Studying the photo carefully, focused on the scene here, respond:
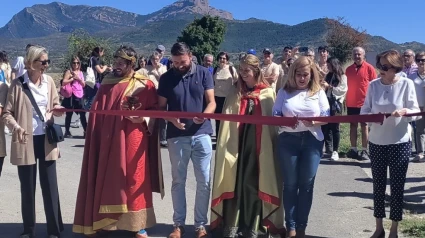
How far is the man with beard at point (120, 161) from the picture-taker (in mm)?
6031

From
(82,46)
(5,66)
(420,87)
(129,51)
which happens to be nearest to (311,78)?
(129,51)

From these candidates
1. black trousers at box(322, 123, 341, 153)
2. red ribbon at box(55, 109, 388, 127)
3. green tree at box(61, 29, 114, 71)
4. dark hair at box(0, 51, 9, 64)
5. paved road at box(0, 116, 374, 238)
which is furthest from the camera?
green tree at box(61, 29, 114, 71)

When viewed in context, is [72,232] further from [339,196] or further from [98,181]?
[339,196]

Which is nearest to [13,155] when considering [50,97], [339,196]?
[50,97]

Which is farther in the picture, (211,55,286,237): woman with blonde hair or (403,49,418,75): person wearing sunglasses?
(403,49,418,75): person wearing sunglasses

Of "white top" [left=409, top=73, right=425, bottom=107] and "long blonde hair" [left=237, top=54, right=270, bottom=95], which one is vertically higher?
"long blonde hair" [left=237, top=54, right=270, bottom=95]

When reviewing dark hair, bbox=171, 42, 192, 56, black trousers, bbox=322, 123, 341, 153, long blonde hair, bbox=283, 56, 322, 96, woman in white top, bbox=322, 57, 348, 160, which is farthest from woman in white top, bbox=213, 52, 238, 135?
long blonde hair, bbox=283, 56, 322, 96

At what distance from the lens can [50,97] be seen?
6234 millimetres

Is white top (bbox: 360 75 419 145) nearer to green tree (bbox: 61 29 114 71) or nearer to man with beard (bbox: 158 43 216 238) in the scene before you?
man with beard (bbox: 158 43 216 238)

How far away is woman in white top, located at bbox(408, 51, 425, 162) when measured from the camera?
859 cm

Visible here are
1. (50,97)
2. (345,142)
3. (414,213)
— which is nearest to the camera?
(50,97)

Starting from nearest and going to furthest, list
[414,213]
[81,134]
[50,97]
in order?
1. [50,97]
2. [414,213]
3. [81,134]

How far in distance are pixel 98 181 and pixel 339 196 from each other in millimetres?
3628

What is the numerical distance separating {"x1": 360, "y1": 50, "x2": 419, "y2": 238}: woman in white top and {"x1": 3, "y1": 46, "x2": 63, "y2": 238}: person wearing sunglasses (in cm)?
317
